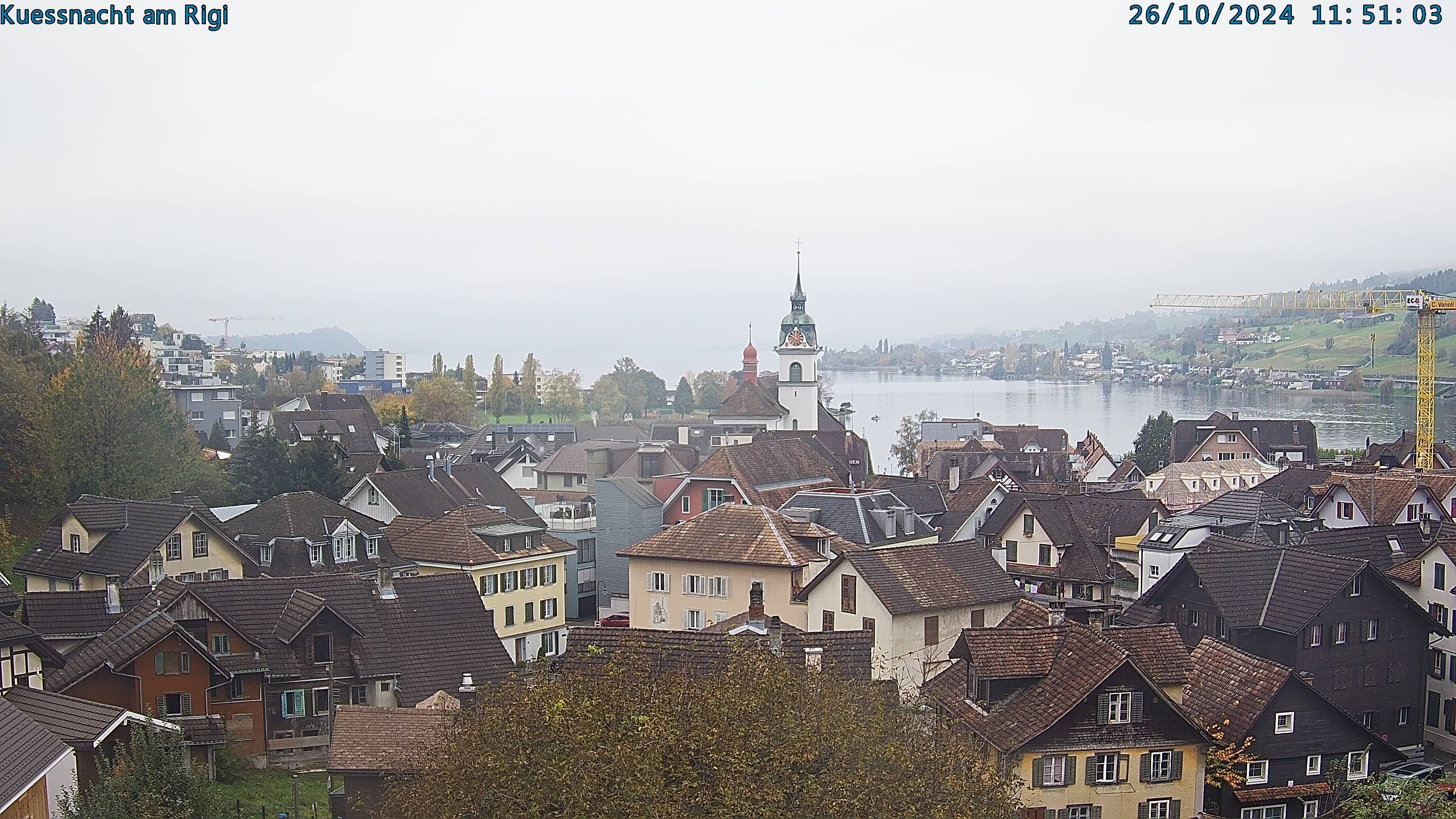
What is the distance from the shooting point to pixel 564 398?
139m

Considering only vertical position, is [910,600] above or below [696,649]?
below

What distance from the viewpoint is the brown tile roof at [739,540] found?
111 feet

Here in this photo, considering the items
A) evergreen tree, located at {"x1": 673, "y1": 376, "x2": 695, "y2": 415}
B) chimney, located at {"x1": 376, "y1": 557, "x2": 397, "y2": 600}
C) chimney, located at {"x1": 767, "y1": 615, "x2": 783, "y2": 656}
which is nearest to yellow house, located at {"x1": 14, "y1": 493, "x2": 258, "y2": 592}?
chimney, located at {"x1": 376, "y1": 557, "x2": 397, "y2": 600}

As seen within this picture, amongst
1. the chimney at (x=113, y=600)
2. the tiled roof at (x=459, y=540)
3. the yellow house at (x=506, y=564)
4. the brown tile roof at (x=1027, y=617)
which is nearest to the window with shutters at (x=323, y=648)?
the chimney at (x=113, y=600)

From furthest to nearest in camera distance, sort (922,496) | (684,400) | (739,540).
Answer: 1. (684,400)
2. (922,496)
3. (739,540)

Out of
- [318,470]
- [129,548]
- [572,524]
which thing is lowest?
[572,524]

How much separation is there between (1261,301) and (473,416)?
110 metres

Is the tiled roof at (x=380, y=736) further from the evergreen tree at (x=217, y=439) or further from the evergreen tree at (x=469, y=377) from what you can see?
the evergreen tree at (x=469, y=377)

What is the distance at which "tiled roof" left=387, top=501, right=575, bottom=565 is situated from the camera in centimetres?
3622

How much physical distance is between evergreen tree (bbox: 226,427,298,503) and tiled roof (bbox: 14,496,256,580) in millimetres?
12624

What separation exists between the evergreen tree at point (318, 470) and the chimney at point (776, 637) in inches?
1165

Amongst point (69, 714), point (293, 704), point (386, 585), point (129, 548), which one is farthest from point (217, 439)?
point (69, 714)

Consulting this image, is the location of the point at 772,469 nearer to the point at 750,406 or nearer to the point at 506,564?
the point at 506,564

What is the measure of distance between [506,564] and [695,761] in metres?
23.2
